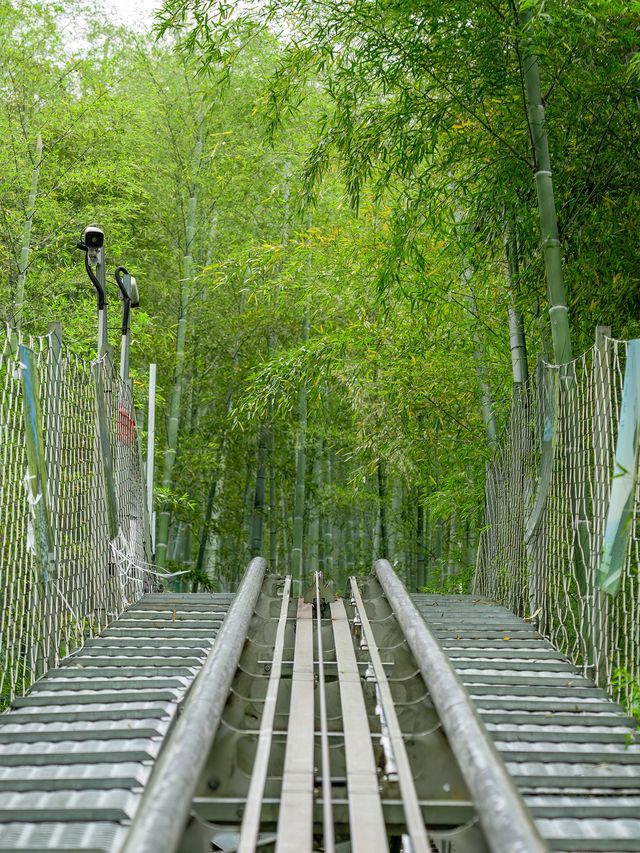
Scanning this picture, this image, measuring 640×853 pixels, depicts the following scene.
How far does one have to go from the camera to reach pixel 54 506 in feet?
12.6

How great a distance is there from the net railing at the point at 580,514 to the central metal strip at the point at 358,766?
897 millimetres

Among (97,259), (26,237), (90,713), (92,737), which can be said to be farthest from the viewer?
(26,237)

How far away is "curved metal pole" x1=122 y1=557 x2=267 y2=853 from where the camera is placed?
1.82 meters

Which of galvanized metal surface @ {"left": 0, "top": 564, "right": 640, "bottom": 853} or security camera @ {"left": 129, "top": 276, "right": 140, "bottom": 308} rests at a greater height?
security camera @ {"left": 129, "top": 276, "right": 140, "bottom": 308}

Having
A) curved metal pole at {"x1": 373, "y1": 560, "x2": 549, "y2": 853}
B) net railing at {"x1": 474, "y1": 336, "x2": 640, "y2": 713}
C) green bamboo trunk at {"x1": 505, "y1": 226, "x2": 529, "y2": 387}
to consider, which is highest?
green bamboo trunk at {"x1": 505, "y1": 226, "x2": 529, "y2": 387}

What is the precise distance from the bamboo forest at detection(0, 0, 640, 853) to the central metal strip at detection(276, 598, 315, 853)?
15 millimetres

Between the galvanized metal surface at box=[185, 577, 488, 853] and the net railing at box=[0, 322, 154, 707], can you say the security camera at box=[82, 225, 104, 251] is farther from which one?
the galvanized metal surface at box=[185, 577, 488, 853]

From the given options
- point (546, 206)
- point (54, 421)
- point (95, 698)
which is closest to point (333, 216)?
point (546, 206)

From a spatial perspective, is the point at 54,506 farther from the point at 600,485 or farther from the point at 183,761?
the point at 600,485

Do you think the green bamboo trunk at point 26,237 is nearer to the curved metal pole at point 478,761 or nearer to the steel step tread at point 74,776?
the curved metal pole at point 478,761

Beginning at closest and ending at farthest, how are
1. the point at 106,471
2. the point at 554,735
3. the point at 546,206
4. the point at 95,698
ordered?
the point at 554,735
the point at 95,698
the point at 546,206
the point at 106,471

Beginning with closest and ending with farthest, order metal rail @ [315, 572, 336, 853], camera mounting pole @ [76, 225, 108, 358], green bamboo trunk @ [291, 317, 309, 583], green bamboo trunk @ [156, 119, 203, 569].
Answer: metal rail @ [315, 572, 336, 853] < camera mounting pole @ [76, 225, 108, 358] < green bamboo trunk @ [156, 119, 203, 569] < green bamboo trunk @ [291, 317, 309, 583]

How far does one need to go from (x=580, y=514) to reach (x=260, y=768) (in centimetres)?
208

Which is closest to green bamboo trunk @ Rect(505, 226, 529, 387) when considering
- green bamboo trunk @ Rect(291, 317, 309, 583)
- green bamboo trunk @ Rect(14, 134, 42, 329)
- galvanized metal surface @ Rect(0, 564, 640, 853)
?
galvanized metal surface @ Rect(0, 564, 640, 853)
